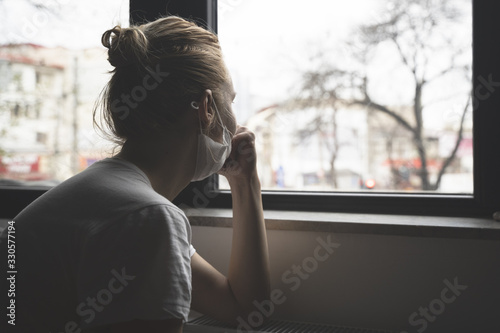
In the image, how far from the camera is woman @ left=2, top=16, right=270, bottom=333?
722 mm

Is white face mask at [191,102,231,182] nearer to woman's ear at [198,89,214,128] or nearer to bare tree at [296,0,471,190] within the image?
woman's ear at [198,89,214,128]

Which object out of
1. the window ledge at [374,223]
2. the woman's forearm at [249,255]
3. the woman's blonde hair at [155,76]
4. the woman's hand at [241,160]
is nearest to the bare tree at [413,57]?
the window ledge at [374,223]

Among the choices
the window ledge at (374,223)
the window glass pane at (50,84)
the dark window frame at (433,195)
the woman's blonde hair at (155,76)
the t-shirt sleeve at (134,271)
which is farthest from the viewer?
the window glass pane at (50,84)

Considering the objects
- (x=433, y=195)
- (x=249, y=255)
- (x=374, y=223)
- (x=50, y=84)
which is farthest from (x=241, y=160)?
(x=50, y=84)

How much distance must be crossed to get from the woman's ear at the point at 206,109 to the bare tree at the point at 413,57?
0.54 metres

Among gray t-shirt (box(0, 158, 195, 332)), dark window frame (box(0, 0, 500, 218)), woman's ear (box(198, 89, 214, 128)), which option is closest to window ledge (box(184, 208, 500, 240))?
dark window frame (box(0, 0, 500, 218))

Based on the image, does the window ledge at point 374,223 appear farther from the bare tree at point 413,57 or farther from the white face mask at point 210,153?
the white face mask at point 210,153

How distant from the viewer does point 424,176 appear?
1369 mm

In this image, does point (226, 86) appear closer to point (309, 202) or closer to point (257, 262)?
point (257, 262)

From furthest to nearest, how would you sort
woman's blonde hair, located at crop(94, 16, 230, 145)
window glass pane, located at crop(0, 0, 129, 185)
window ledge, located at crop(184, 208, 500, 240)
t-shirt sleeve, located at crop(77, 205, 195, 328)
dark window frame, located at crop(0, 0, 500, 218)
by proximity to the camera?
1. window glass pane, located at crop(0, 0, 129, 185)
2. dark window frame, located at crop(0, 0, 500, 218)
3. window ledge, located at crop(184, 208, 500, 240)
4. woman's blonde hair, located at crop(94, 16, 230, 145)
5. t-shirt sleeve, located at crop(77, 205, 195, 328)

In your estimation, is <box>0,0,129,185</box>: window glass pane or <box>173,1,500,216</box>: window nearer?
<box>173,1,500,216</box>: window

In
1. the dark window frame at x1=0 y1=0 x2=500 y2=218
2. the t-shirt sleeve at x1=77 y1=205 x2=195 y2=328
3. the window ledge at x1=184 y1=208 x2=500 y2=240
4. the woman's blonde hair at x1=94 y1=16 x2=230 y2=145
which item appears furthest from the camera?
the dark window frame at x1=0 y1=0 x2=500 y2=218

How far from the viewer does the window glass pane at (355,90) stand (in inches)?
52.6

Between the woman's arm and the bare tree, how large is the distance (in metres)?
0.34
